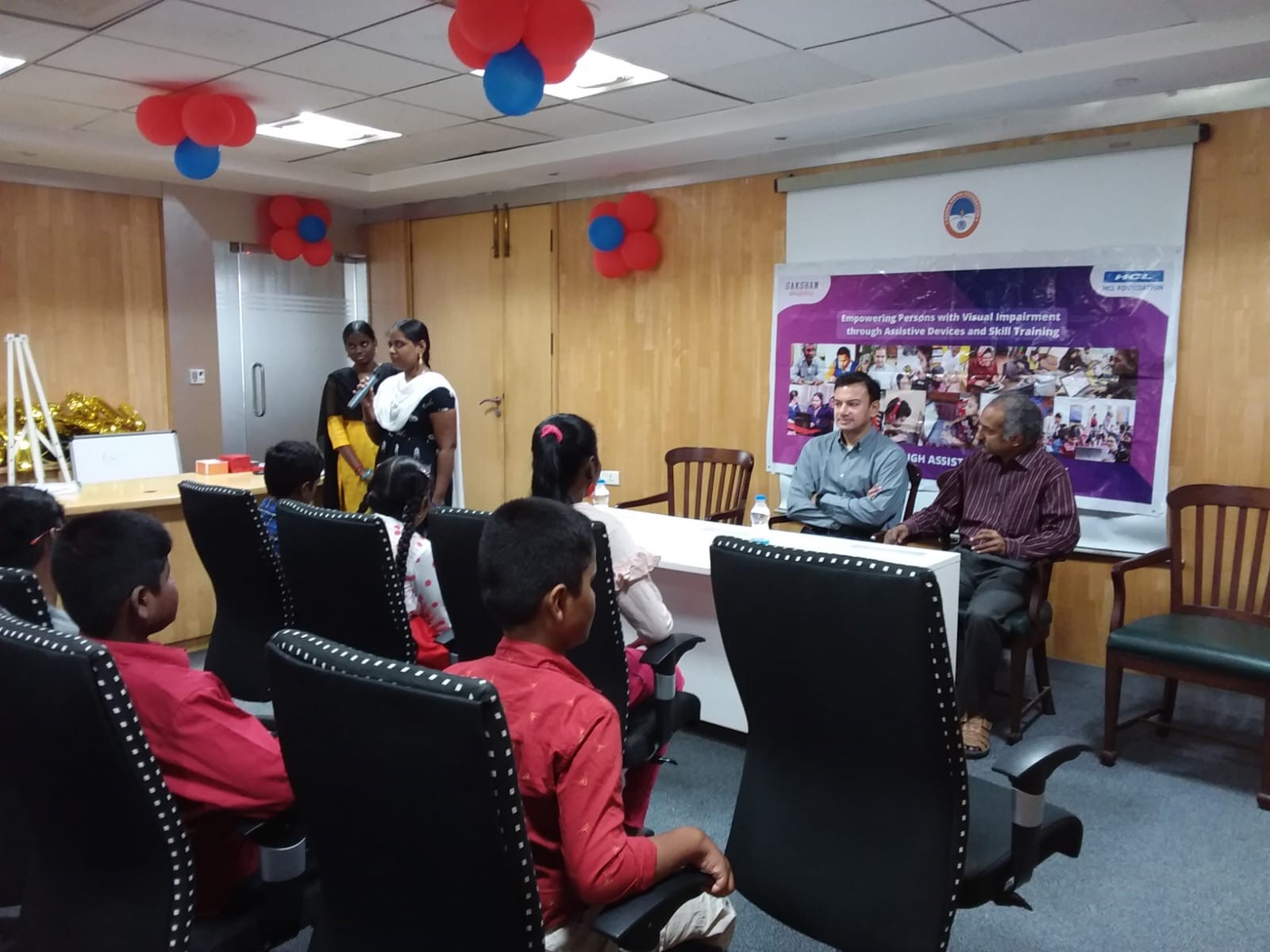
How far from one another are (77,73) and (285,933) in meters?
3.85

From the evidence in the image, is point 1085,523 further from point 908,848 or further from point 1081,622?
point 908,848

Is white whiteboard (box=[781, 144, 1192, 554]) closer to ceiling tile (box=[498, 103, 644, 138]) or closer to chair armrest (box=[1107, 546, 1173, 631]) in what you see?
chair armrest (box=[1107, 546, 1173, 631])

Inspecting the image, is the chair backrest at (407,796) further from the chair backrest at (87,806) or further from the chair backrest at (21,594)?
the chair backrest at (21,594)

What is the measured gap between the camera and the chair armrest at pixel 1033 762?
1539mm

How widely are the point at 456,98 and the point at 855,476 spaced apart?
242cm

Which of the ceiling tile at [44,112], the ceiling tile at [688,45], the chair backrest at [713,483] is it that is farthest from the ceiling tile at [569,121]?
the ceiling tile at [44,112]

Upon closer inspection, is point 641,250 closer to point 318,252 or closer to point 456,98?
point 456,98

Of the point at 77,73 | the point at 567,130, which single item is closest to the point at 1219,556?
the point at 567,130

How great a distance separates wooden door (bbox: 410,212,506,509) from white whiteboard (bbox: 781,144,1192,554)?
2.31m

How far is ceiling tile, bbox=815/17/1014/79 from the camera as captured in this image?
338cm

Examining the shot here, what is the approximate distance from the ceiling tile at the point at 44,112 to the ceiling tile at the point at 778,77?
2947mm

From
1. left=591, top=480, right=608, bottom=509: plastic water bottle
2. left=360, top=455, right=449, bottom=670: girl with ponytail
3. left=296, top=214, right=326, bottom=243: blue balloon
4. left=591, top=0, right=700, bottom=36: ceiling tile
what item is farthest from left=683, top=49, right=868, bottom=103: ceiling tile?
left=296, top=214, right=326, bottom=243: blue balloon

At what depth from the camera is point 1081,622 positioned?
411 centimetres

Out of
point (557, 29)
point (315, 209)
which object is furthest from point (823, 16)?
point (315, 209)
